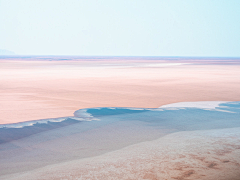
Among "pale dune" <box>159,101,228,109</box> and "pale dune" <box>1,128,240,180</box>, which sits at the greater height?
"pale dune" <box>159,101,228,109</box>

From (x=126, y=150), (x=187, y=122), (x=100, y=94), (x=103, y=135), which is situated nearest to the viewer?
(x=126, y=150)

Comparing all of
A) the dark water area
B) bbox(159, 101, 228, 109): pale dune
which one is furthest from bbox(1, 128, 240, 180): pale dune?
bbox(159, 101, 228, 109): pale dune

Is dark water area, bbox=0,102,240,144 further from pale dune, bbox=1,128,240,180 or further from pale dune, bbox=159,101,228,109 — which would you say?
pale dune, bbox=1,128,240,180

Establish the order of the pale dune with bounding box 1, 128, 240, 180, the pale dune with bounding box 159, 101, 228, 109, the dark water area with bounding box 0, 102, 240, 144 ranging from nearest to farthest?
the pale dune with bounding box 1, 128, 240, 180 < the dark water area with bounding box 0, 102, 240, 144 < the pale dune with bounding box 159, 101, 228, 109

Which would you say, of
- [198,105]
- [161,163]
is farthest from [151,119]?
[161,163]

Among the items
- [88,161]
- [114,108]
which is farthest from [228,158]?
[114,108]

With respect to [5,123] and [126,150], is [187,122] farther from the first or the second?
[5,123]

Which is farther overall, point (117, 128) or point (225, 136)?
point (117, 128)

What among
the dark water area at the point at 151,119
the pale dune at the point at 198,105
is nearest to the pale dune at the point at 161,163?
the dark water area at the point at 151,119

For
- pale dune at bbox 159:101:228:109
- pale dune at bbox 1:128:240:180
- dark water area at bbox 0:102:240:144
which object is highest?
pale dune at bbox 159:101:228:109

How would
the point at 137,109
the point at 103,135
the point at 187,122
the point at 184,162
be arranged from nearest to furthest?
the point at 184,162
the point at 103,135
the point at 187,122
the point at 137,109

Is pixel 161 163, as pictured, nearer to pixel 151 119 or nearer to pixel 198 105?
pixel 151 119
